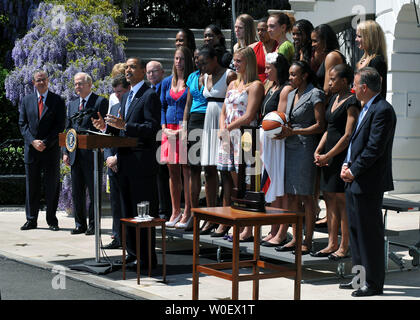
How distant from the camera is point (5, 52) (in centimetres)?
1948

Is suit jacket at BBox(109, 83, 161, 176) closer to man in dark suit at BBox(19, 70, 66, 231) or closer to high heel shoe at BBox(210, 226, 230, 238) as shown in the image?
high heel shoe at BBox(210, 226, 230, 238)

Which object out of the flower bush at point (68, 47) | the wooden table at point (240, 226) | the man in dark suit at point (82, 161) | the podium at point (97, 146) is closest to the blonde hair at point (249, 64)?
the podium at point (97, 146)

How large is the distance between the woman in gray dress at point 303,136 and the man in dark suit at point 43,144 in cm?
460

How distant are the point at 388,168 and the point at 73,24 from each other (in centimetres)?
907

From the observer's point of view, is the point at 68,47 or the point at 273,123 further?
the point at 68,47

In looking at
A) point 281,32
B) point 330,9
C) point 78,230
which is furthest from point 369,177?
point 330,9

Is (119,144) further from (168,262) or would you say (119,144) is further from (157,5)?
(157,5)

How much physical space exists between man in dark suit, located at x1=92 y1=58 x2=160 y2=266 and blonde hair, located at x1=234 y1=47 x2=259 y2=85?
1040 millimetres

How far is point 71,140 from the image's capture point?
877cm

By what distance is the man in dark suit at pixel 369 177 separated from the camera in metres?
7.91

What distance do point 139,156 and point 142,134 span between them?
9.8 inches

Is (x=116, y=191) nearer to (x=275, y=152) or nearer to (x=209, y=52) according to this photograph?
(x=209, y=52)

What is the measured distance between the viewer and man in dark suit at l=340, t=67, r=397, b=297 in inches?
312
